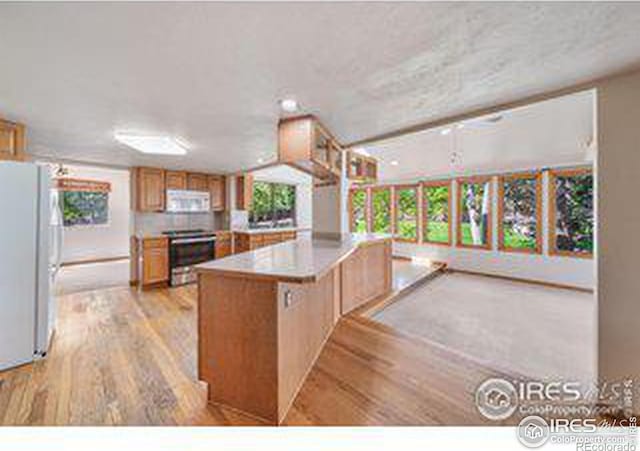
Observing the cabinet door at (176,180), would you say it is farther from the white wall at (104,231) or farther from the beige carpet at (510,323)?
the beige carpet at (510,323)

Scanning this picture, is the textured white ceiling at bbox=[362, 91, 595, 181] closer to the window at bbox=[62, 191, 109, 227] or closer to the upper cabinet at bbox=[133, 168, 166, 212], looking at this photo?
the upper cabinet at bbox=[133, 168, 166, 212]

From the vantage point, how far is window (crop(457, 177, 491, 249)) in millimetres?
6090

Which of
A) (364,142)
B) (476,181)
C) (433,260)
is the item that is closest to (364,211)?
(433,260)

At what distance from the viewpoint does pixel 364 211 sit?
873 cm

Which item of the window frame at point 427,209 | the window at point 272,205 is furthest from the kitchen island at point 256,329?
the window frame at point 427,209

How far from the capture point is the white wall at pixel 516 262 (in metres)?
4.93

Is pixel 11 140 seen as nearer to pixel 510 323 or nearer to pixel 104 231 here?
pixel 510 323

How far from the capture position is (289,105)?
216cm

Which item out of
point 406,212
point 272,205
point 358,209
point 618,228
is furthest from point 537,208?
point 272,205

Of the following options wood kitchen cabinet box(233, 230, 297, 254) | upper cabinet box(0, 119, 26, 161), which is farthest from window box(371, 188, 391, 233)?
upper cabinet box(0, 119, 26, 161)

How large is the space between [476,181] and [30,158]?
8022 millimetres

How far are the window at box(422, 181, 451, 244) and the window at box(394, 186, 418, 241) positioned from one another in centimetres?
27

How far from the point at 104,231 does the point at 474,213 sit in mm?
9363

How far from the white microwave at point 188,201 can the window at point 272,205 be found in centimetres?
122
